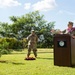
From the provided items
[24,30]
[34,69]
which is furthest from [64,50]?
[24,30]

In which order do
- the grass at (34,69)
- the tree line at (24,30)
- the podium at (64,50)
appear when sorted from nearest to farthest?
the grass at (34,69) → the podium at (64,50) → the tree line at (24,30)

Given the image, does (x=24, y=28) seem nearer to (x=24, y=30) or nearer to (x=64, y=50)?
(x=24, y=30)

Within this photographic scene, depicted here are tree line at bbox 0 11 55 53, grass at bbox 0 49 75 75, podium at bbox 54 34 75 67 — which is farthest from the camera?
tree line at bbox 0 11 55 53

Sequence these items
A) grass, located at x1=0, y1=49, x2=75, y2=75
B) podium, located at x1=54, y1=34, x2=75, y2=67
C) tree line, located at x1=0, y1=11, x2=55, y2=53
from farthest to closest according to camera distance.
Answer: tree line, located at x1=0, y1=11, x2=55, y2=53 < podium, located at x1=54, y1=34, x2=75, y2=67 < grass, located at x1=0, y1=49, x2=75, y2=75

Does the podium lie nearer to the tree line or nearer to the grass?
the grass

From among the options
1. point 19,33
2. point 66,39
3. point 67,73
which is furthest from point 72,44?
point 19,33

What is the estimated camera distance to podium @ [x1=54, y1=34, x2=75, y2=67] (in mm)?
11141

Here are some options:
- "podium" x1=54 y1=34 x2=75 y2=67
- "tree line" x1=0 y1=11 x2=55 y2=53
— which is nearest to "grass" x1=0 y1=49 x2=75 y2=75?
"podium" x1=54 y1=34 x2=75 y2=67

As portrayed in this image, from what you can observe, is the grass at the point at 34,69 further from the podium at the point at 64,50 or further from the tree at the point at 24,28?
the tree at the point at 24,28

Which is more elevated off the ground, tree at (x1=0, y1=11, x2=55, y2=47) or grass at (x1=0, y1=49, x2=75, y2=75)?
tree at (x1=0, y1=11, x2=55, y2=47)

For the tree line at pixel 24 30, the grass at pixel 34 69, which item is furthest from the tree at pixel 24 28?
the grass at pixel 34 69

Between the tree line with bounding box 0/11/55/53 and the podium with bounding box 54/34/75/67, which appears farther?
the tree line with bounding box 0/11/55/53

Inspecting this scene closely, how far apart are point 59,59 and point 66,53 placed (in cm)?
39

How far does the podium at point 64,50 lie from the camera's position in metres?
11.1
